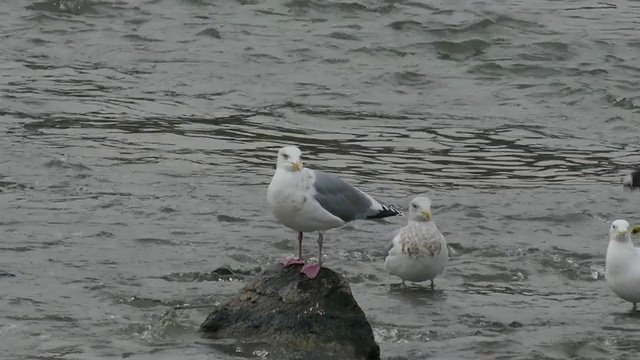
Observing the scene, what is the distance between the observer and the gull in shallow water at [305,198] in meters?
7.72

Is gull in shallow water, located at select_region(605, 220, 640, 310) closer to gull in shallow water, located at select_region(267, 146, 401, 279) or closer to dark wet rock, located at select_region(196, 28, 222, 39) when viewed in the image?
gull in shallow water, located at select_region(267, 146, 401, 279)

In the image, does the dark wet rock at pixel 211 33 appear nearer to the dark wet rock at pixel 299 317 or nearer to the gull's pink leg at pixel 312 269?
the dark wet rock at pixel 299 317

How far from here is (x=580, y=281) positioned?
33.4 ft

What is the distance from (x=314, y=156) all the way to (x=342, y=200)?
603 centimetres

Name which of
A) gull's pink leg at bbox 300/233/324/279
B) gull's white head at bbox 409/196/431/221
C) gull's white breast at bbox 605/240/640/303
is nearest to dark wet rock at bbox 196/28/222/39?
gull's white head at bbox 409/196/431/221

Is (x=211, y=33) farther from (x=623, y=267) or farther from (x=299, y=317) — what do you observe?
(x=299, y=317)

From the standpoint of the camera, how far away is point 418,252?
31.4 ft

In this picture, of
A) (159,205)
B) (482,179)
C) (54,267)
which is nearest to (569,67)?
(482,179)

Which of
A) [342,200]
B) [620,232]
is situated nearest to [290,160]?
[342,200]

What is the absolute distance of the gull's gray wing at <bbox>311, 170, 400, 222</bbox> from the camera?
26.0ft

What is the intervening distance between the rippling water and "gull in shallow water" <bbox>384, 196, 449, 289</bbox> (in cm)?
17

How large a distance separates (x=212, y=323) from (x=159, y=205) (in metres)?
3.89

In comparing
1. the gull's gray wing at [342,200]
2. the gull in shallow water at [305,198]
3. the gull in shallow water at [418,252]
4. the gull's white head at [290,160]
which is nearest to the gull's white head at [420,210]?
the gull in shallow water at [418,252]

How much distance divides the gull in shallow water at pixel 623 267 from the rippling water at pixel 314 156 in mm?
180
